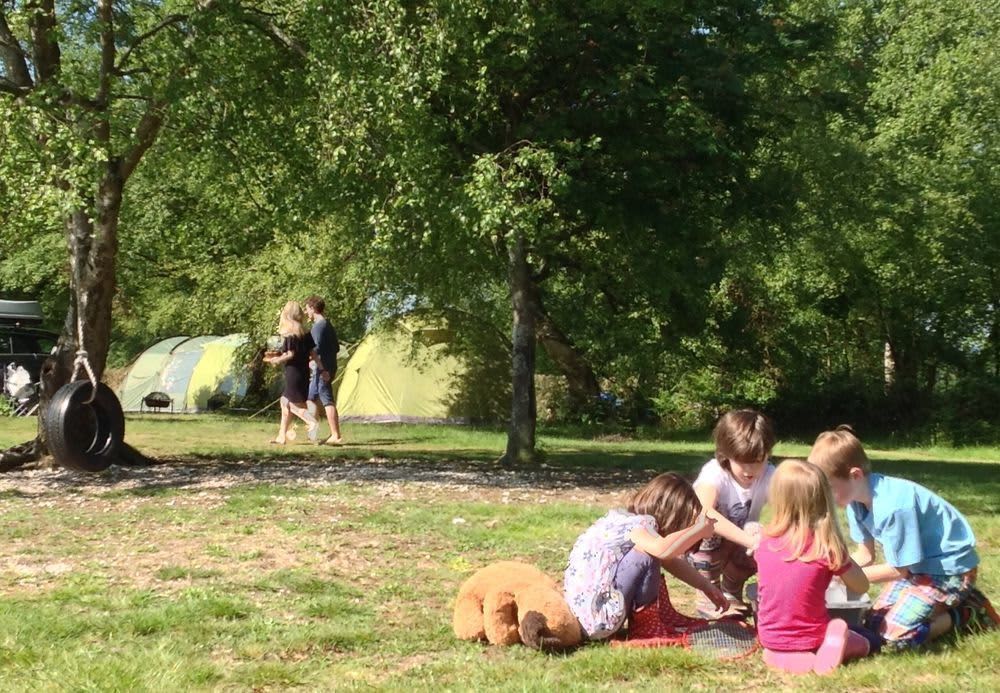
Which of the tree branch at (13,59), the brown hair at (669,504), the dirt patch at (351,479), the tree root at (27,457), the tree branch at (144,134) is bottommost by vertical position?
the dirt patch at (351,479)

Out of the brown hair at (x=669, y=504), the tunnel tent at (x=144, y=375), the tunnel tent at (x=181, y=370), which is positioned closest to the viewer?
the brown hair at (x=669, y=504)

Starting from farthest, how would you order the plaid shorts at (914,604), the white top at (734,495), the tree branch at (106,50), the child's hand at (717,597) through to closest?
the tree branch at (106,50) < the white top at (734,495) < the child's hand at (717,597) < the plaid shorts at (914,604)

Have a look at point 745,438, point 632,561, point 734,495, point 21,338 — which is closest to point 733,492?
point 734,495

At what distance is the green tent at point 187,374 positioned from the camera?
2580cm

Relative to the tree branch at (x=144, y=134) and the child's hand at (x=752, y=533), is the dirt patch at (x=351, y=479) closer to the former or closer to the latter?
the tree branch at (x=144, y=134)

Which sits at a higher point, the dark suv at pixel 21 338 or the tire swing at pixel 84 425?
the dark suv at pixel 21 338

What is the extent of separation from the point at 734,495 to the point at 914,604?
104 centimetres

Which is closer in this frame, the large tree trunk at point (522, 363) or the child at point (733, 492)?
the child at point (733, 492)

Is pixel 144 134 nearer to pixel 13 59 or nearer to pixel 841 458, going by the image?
pixel 13 59

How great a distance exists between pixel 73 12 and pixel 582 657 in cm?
902

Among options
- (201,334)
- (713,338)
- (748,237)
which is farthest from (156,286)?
(748,237)

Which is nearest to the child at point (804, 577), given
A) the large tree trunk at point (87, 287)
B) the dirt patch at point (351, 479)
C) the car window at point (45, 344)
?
the dirt patch at point (351, 479)

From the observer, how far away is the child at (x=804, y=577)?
4469 millimetres

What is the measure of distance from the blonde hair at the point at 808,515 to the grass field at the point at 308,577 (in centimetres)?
48
